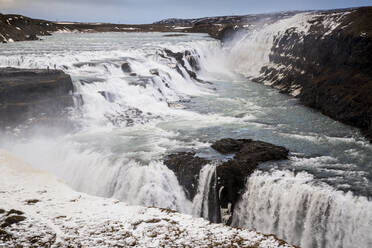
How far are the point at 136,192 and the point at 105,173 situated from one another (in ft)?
6.07

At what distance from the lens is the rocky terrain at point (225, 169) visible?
44.7 feet

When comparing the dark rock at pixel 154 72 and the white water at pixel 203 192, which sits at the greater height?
the dark rock at pixel 154 72

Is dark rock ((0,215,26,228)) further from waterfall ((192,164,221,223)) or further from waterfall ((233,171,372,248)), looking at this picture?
waterfall ((233,171,372,248))

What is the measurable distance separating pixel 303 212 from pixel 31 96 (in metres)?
15.3

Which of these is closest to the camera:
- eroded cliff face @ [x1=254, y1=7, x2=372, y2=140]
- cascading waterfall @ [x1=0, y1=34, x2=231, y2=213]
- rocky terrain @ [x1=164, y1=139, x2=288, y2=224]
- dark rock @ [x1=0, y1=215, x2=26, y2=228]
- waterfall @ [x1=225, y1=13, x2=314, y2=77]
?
dark rock @ [x1=0, y1=215, x2=26, y2=228]

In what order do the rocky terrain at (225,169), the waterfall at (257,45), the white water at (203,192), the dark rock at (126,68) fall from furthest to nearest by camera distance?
the waterfall at (257,45), the dark rock at (126,68), the white water at (203,192), the rocky terrain at (225,169)

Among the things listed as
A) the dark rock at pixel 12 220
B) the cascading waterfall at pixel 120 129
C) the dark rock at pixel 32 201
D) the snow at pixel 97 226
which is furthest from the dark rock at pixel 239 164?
the dark rock at pixel 12 220

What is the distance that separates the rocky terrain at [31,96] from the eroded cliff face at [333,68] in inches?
663

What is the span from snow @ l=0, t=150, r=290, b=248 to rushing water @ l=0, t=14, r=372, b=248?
3.54 meters

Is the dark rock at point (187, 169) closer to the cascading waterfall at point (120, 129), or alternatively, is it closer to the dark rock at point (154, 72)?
the cascading waterfall at point (120, 129)

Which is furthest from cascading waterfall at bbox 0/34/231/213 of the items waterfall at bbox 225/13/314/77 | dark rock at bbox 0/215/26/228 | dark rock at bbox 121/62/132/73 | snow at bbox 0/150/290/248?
waterfall at bbox 225/13/314/77

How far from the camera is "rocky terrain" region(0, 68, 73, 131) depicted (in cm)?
1869

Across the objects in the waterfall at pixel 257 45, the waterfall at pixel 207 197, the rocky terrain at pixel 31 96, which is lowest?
the waterfall at pixel 207 197

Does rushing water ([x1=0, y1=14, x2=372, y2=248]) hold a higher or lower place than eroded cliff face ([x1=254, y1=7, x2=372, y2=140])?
lower
